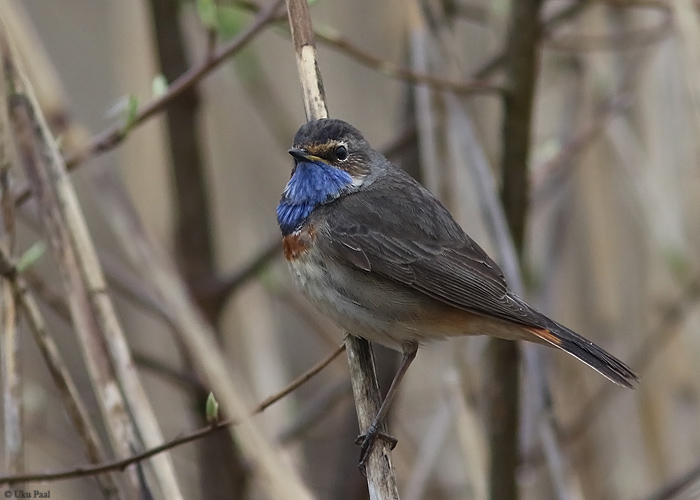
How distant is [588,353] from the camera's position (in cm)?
320

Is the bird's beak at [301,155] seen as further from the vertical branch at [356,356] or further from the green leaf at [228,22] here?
the green leaf at [228,22]

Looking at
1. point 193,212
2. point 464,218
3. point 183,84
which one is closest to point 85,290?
point 183,84

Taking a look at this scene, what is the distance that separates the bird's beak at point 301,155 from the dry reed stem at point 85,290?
2.85 ft

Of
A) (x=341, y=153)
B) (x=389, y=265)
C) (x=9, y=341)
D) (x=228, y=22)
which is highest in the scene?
(x=228, y=22)

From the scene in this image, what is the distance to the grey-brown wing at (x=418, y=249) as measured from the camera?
3.30 m

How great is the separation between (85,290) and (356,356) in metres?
0.89

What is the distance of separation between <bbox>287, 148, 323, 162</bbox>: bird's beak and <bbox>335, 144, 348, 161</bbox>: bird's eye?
0.10 m

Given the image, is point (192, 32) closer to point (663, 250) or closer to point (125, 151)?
point (125, 151)

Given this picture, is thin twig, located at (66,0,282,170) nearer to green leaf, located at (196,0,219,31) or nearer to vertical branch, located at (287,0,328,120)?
green leaf, located at (196,0,219,31)

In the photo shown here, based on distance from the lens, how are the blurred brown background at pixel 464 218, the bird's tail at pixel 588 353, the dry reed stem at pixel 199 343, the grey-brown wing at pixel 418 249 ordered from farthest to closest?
1. the blurred brown background at pixel 464 218
2. the grey-brown wing at pixel 418 249
3. the bird's tail at pixel 588 353
4. the dry reed stem at pixel 199 343

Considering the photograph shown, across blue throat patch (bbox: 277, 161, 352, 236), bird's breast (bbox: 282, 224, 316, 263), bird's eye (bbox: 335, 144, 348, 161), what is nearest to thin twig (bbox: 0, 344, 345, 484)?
bird's breast (bbox: 282, 224, 316, 263)

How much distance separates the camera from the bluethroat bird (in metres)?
3.21

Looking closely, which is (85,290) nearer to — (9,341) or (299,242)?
(9,341)

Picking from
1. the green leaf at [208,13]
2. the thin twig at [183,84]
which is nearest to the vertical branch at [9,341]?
the thin twig at [183,84]
